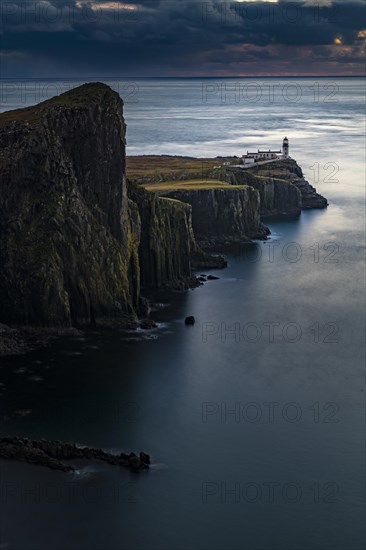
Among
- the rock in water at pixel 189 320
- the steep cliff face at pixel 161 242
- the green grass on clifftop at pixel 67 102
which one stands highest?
the green grass on clifftop at pixel 67 102

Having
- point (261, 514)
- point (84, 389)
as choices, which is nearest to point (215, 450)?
point (261, 514)

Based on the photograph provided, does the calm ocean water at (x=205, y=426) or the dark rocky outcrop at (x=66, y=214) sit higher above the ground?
the dark rocky outcrop at (x=66, y=214)

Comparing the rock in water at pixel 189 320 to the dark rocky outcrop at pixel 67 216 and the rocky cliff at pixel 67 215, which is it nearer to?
the dark rocky outcrop at pixel 67 216

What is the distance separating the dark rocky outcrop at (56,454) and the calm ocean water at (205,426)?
1494mm

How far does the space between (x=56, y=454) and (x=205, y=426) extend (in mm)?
18049

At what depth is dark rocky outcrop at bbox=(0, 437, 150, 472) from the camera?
91.4 m

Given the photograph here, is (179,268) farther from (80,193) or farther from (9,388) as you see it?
(9,388)

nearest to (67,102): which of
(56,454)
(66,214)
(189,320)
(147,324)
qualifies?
(66,214)

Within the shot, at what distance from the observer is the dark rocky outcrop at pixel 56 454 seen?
300 ft

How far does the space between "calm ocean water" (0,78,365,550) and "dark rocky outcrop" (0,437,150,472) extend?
149cm

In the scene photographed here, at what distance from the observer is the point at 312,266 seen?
7092 inches

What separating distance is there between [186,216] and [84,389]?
210 ft

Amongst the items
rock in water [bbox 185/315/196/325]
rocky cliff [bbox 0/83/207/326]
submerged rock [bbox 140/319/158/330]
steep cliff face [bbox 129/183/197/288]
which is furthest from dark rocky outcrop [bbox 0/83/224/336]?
steep cliff face [bbox 129/183/197/288]

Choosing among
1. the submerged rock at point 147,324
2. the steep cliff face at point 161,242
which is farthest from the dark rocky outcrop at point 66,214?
the steep cliff face at point 161,242
